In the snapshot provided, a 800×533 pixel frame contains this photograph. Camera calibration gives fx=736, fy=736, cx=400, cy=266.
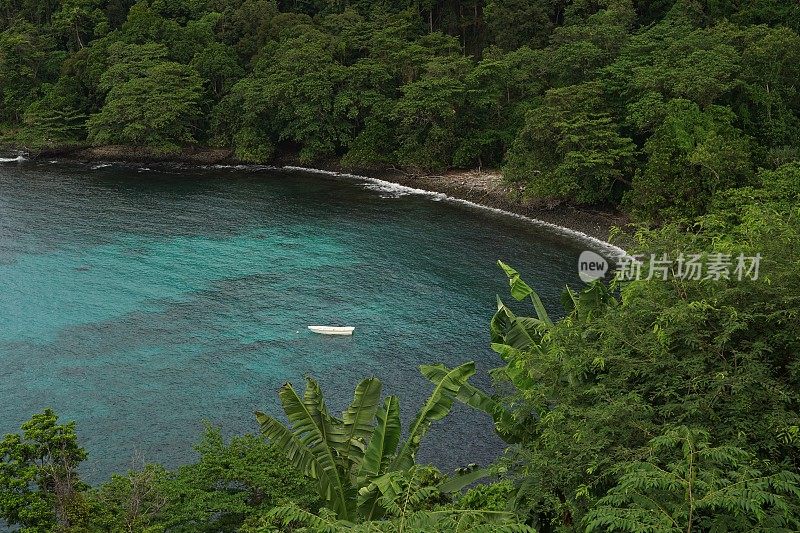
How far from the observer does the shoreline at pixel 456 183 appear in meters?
48.2

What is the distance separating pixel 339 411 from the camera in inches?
1120

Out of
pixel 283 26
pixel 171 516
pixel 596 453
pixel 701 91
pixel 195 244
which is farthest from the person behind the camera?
pixel 283 26

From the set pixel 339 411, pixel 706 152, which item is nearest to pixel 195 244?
pixel 339 411

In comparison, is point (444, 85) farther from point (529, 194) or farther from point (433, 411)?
point (433, 411)

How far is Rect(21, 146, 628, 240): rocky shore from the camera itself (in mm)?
48688

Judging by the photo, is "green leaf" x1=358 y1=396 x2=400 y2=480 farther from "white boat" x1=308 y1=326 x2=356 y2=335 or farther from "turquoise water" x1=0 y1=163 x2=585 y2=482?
"white boat" x1=308 y1=326 x2=356 y2=335

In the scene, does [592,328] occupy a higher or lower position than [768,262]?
lower

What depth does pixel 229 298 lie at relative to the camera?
39188 mm

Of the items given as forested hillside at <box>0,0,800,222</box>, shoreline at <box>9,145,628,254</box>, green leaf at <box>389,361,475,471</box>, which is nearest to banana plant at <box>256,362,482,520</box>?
green leaf at <box>389,361,475,471</box>

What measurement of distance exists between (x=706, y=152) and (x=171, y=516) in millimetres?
34676

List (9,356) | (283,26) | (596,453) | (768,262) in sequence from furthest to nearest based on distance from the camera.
→ (283,26), (9,356), (768,262), (596,453)

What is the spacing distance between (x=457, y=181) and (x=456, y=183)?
496 millimetres

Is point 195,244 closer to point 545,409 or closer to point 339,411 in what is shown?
point 339,411

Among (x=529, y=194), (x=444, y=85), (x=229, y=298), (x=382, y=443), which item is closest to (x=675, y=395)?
(x=382, y=443)
